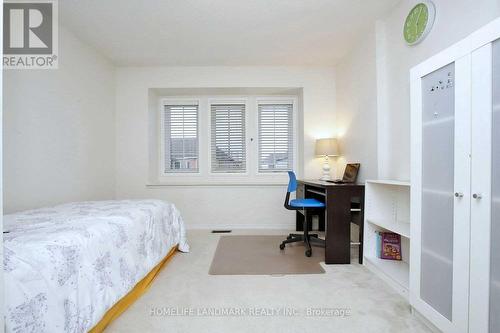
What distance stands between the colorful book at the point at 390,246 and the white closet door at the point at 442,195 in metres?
0.75

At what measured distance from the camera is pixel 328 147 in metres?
3.54

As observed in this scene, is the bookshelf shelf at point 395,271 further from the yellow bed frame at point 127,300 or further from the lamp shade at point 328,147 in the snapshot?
the yellow bed frame at point 127,300

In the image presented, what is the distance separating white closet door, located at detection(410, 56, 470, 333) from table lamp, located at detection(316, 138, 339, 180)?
1941 millimetres

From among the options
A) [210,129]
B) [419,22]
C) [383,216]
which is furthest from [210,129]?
[419,22]

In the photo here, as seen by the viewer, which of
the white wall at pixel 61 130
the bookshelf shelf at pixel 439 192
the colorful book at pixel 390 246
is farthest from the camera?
the colorful book at pixel 390 246

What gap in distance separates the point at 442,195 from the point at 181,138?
3.71 m

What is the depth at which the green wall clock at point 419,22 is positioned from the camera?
2.03 m

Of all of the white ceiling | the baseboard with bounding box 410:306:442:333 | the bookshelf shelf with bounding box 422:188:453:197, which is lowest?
the baseboard with bounding box 410:306:442:333

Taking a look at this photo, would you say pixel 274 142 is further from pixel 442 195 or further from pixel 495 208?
pixel 495 208

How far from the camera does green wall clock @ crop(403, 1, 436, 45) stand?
2025mm

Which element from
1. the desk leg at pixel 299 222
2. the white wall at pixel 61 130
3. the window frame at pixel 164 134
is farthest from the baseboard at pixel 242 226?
the white wall at pixel 61 130

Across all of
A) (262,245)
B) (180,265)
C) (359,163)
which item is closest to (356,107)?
(359,163)

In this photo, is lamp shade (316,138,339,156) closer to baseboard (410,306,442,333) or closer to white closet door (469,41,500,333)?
baseboard (410,306,442,333)

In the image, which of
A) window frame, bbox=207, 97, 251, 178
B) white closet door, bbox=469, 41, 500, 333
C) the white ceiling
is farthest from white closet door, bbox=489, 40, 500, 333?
window frame, bbox=207, 97, 251, 178
